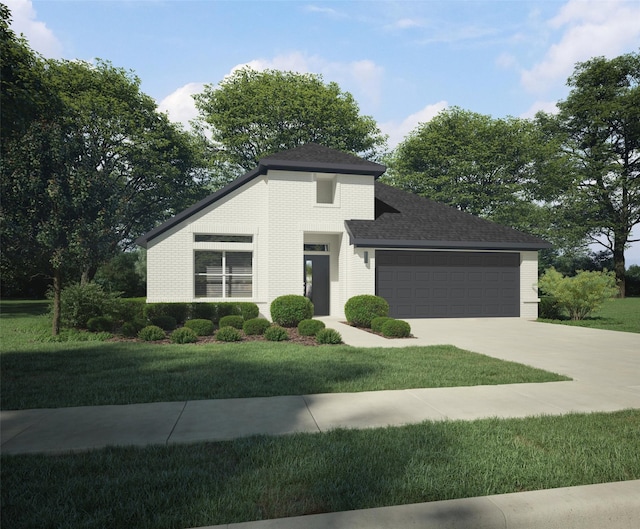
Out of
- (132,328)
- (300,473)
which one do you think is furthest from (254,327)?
(300,473)

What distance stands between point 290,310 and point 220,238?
5274 millimetres

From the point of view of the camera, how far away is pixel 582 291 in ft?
55.0

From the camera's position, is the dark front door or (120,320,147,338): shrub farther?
the dark front door

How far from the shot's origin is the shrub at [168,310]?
46.9 feet

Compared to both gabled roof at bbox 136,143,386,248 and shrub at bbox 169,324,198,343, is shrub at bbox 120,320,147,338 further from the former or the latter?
gabled roof at bbox 136,143,386,248

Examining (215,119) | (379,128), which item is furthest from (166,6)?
(379,128)

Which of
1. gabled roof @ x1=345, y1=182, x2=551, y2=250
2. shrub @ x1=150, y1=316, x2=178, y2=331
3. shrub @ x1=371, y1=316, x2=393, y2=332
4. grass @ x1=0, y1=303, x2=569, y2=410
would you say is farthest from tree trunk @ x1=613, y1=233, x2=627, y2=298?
shrub @ x1=150, y1=316, x2=178, y2=331

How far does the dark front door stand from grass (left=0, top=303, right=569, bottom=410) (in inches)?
328

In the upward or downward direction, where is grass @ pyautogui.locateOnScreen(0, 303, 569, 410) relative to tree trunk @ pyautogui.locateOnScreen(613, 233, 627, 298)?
downward

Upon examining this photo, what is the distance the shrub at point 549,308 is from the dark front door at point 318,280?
31.8 feet

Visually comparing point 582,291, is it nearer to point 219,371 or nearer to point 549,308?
point 549,308

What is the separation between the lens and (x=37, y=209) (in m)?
12.4

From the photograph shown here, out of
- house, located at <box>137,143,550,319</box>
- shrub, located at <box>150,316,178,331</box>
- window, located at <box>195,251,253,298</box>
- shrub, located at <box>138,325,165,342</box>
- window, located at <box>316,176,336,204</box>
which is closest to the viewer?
shrub, located at <box>138,325,165,342</box>

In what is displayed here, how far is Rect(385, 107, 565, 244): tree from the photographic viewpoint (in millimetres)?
35500
